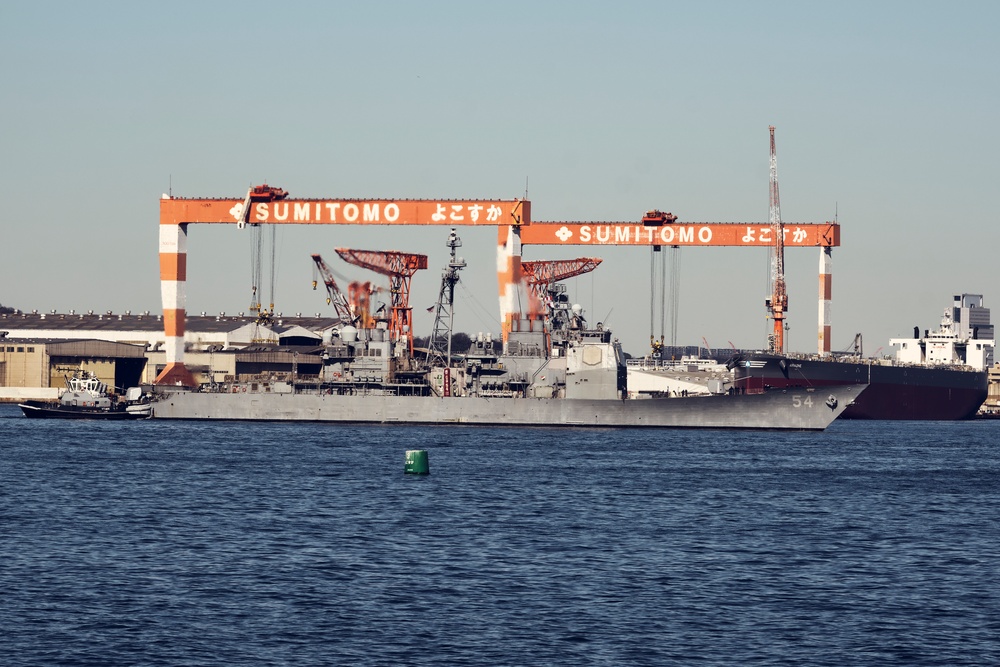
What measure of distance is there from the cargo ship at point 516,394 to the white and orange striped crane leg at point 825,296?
18.0m

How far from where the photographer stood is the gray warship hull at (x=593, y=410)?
71375mm

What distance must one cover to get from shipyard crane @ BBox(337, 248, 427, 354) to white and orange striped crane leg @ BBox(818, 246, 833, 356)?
27335 millimetres

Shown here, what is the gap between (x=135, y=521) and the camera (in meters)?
31.1

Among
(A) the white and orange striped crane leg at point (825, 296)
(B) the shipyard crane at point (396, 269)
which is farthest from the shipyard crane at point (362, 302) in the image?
(A) the white and orange striped crane leg at point (825, 296)

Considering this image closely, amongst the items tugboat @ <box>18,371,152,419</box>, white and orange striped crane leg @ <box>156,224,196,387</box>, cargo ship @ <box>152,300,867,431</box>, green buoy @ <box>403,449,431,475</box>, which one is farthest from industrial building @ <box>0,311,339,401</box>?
green buoy @ <box>403,449,431,475</box>

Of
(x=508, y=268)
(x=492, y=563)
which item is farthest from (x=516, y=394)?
(x=492, y=563)

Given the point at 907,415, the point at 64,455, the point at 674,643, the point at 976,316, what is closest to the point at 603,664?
the point at 674,643

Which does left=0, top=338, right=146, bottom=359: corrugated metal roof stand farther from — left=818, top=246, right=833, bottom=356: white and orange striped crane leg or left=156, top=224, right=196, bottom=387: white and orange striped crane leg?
left=818, top=246, right=833, bottom=356: white and orange striped crane leg

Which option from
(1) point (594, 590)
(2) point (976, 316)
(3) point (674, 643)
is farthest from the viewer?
(2) point (976, 316)

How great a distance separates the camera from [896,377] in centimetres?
9562

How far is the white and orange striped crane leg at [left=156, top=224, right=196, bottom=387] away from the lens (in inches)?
3268

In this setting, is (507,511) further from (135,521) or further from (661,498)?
(135,521)

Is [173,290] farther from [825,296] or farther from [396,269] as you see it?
[825,296]

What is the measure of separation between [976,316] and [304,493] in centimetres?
14385
